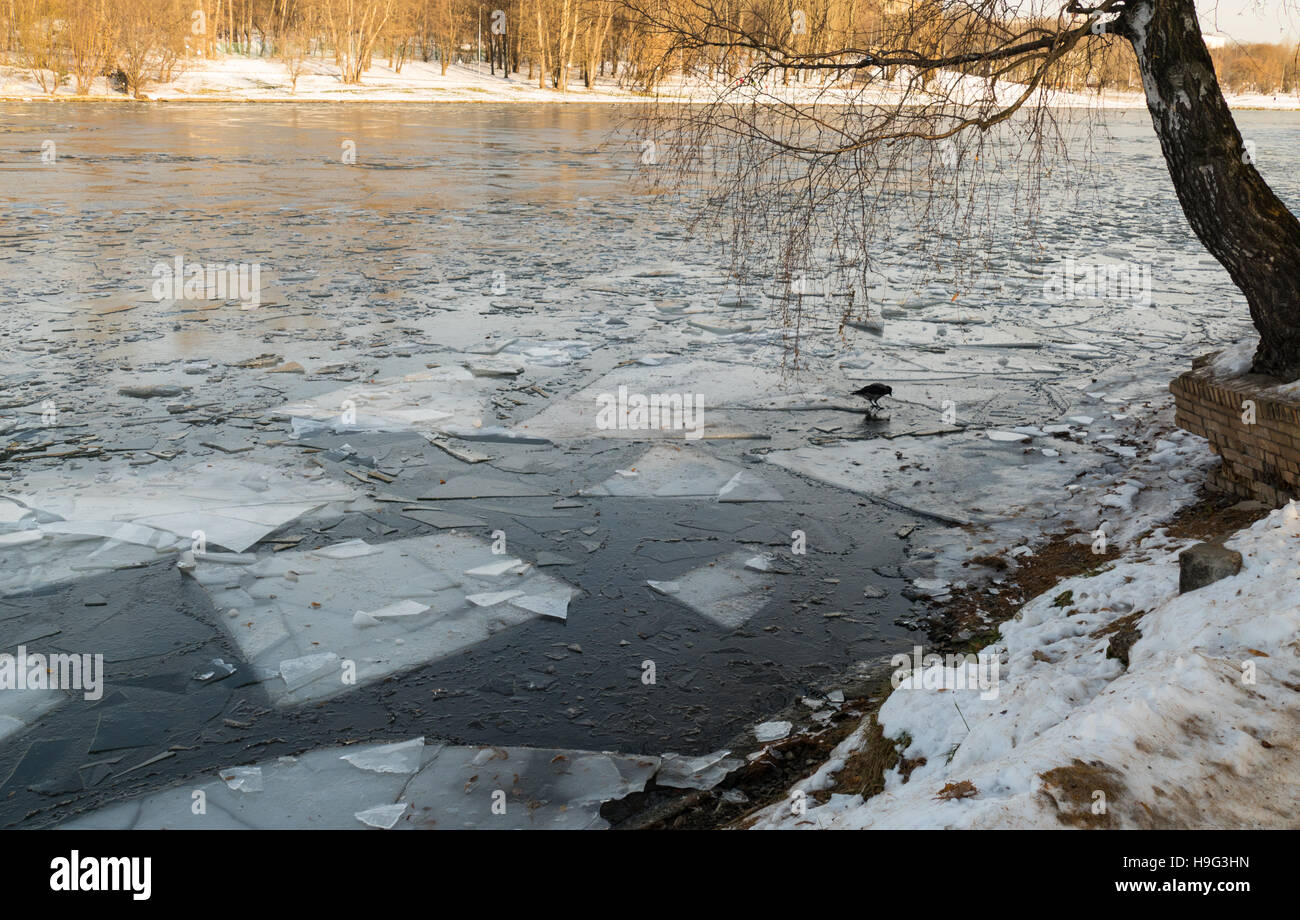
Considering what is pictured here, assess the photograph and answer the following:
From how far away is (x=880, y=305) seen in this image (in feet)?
36.9

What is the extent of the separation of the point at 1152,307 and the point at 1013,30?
20.6ft

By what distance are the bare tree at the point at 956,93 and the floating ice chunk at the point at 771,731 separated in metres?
2.86

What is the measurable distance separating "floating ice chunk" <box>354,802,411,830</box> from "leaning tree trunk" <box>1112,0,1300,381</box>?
15.5 feet

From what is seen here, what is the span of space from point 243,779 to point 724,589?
2.37 metres

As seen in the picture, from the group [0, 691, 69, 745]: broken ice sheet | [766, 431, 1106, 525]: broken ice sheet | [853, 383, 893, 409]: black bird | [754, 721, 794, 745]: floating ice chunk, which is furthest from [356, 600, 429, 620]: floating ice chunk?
[853, 383, 893, 409]: black bird

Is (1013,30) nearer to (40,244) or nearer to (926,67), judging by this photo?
(926,67)

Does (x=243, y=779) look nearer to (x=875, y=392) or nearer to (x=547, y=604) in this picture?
(x=547, y=604)

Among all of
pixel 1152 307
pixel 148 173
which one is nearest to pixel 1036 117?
pixel 1152 307

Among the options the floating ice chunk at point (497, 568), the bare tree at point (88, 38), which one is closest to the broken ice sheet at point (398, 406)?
the floating ice chunk at point (497, 568)

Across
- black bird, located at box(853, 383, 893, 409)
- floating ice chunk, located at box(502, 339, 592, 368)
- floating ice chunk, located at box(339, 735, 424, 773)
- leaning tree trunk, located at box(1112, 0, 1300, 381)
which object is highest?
leaning tree trunk, located at box(1112, 0, 1300, 381)

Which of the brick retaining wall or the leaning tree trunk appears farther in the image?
the leaning tree trunk

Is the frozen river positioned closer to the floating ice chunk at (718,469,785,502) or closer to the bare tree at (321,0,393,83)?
the floating ice chunk at (718,469,785,502)

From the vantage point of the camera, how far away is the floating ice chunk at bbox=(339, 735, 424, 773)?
3789 millimetres

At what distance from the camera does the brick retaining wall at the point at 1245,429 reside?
508cm
